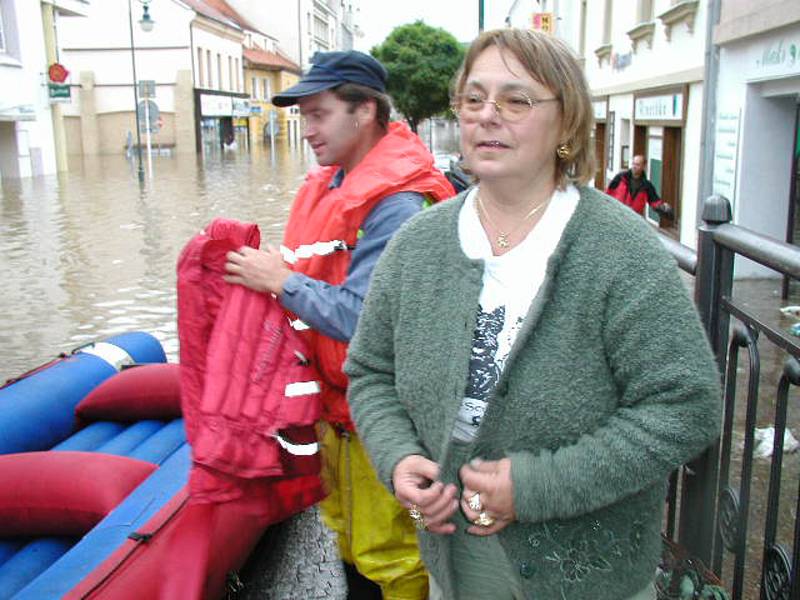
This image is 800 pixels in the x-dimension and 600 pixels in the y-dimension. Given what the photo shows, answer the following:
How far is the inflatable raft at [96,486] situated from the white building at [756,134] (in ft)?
23.3

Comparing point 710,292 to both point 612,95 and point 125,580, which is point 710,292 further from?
point 612,95

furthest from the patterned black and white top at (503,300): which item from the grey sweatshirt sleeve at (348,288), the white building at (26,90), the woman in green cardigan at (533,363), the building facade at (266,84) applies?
the building facade at (266,84)

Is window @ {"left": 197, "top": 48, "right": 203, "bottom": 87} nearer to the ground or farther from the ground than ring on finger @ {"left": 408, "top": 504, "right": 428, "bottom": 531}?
farther from the ground

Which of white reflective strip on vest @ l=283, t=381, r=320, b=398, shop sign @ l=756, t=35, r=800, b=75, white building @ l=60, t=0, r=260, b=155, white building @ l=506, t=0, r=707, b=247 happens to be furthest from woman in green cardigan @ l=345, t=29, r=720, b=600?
white building @ l=60, t=0, r=260, b=155

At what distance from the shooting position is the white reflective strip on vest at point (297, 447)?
2326 mm

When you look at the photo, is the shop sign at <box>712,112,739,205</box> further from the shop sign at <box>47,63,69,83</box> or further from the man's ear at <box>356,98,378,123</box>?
the shop sign at <box>47,63,69,83</box>

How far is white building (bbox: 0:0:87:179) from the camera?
89.7 ft

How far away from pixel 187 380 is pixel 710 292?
148 centimetres

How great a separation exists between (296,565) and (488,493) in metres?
2.23

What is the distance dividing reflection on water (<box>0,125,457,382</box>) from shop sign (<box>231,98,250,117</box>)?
2584 cm

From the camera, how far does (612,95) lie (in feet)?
58.1

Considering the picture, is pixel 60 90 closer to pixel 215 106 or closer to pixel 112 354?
pixel 215 106

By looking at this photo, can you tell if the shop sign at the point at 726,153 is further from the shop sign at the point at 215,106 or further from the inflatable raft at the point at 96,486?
the shop sign at the point at 215,106

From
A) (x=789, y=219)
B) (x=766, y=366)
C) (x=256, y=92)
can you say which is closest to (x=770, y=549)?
(x=766, y=366)
